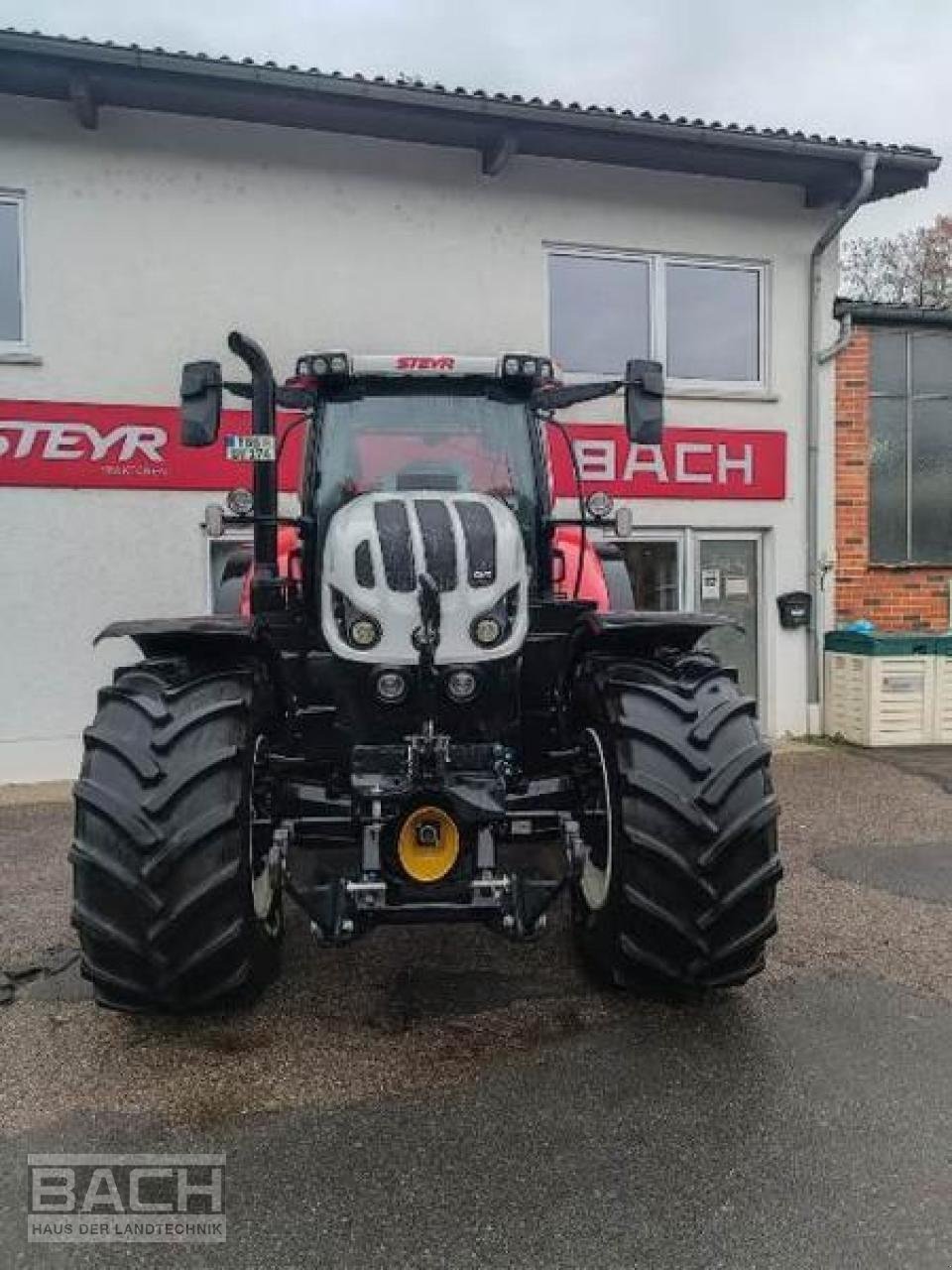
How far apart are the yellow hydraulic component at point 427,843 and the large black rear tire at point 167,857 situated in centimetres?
49

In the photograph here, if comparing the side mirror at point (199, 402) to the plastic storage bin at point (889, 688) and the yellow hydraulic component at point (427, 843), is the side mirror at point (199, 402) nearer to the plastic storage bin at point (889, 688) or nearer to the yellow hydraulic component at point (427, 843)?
the yellow hydraulic component at point (427, 843)

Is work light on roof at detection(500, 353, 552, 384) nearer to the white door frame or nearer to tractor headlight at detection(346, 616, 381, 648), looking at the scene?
tractor headlight at detection(346, 616, 381, 648)

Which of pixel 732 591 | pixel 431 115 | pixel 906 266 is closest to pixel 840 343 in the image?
pixel 732 591

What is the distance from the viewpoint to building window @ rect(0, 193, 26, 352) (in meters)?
7.66

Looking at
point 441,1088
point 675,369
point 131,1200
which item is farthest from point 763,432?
point 131,1200

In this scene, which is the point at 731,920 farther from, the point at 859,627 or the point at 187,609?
the point at 859,627

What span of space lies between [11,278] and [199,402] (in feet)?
16.0

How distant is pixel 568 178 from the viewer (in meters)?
8.64

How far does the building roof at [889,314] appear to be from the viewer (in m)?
9.43

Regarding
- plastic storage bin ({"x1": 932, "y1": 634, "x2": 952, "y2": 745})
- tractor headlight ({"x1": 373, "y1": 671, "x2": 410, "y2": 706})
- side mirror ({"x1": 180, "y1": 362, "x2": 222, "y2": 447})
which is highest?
side mirror ({"x1": 180, "y1": 362, "x2": 222, "y2": 447})

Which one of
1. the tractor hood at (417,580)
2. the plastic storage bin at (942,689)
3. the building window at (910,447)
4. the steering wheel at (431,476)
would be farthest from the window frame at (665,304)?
the tractor hood at (417,580)

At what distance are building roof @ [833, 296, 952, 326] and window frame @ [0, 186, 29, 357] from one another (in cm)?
692

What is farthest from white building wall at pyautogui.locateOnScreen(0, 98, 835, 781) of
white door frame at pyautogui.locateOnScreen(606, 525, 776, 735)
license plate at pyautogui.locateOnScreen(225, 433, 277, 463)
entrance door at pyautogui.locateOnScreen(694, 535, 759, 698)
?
license plate at pyautogui.locateOnScreen(225, 433, 277, 463)

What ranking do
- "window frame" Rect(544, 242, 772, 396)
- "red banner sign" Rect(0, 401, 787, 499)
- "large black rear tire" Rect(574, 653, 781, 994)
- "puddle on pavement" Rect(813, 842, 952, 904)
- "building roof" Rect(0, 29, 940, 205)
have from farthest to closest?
"window frame" Rect(544, 242, 772, 396), "red banner sign" Rect(0, 401, 787, 499), "building roof" Rect(0, 29, 940, 205), "puddle on pavement" Rect(813, 842, 952, 904), "large black rear tire" Rect(574, 653, 781, 994)
